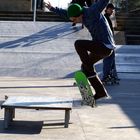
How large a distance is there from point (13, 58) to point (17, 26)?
3904 millimetres

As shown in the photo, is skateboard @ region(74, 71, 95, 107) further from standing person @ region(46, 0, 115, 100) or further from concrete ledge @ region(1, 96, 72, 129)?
concrete ledge @ region(1, 96, 72, 129)

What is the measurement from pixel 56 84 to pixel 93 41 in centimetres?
482

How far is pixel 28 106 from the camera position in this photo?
7613 millimetres

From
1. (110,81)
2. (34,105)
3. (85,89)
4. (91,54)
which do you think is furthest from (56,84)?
(34,105)

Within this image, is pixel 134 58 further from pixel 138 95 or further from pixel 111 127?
pixel 111 127

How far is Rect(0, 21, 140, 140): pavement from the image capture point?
305 inches

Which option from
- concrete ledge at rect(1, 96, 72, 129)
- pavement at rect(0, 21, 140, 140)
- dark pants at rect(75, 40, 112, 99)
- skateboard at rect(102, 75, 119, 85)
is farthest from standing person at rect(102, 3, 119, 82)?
concrete ledge at rect(1, 96, 72, 129)

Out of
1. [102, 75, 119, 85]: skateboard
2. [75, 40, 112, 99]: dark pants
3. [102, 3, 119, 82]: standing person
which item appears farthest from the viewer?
[102, 75, 119, 85]: skateboard

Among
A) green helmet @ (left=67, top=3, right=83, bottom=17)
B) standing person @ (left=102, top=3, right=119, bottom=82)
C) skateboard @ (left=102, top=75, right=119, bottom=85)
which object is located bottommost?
skateboard @ (left=102, top=75, right=119, bottom=85)

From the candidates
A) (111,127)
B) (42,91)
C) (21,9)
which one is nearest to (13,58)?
(42,91)

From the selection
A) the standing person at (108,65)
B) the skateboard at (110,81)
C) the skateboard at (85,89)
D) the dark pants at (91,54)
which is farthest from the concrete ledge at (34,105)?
the skateboard at (110,81)

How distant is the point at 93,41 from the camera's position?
912 cm

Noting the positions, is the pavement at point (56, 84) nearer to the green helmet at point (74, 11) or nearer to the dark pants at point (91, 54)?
the dark pants at point (91, 54)

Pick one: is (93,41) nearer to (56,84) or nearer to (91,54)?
(91,54)
